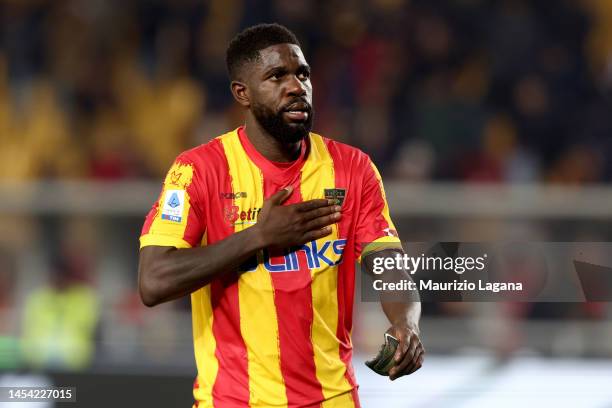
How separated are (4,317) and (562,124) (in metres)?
4.47

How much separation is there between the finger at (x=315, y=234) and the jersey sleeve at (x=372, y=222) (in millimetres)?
216

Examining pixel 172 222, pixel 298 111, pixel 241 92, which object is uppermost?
pixel 241 92

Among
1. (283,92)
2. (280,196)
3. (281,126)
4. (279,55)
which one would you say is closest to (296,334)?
(280,196)

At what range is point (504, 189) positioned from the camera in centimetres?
621

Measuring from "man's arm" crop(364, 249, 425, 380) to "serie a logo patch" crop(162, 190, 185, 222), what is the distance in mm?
660

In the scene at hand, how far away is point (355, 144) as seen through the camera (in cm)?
800

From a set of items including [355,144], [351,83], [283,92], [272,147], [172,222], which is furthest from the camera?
[351,83]

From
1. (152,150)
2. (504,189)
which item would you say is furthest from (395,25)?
(504,189)

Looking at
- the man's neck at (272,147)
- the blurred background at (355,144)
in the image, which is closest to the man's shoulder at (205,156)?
the man's neck at (272,147)

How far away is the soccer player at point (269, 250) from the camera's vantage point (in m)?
3.40

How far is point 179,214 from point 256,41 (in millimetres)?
661

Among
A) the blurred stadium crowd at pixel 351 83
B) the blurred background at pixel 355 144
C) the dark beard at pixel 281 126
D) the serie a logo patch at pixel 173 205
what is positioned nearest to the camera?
the serie a logo patch at pixel 173 205

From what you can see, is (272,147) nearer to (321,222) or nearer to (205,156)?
(205,156)

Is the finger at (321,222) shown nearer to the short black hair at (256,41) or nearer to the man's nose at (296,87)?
the man's nose at (296,87)
